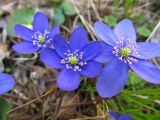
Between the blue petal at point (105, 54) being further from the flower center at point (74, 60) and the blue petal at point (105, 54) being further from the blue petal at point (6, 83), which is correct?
the blue petal at point (6, 83)

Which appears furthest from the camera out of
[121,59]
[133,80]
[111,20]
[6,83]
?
[111,20]

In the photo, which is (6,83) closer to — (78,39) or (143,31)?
(78,39)

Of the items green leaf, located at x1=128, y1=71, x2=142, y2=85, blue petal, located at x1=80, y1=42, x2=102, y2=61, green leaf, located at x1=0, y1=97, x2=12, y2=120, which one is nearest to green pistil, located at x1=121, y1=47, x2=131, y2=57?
blue petal, located at x1=80, y1=42, x2=102, y2=61

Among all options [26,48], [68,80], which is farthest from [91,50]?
[26,48]

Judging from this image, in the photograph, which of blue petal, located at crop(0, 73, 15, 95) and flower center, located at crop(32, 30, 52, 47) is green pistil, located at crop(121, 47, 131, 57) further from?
blue petal, located at crop(0, 73, 15, 95)

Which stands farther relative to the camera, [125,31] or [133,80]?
[133,80]

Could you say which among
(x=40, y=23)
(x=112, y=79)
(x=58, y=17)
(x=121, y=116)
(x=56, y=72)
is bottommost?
(x=121, y=116)

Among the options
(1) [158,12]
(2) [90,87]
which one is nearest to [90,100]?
(2) [90,87]
